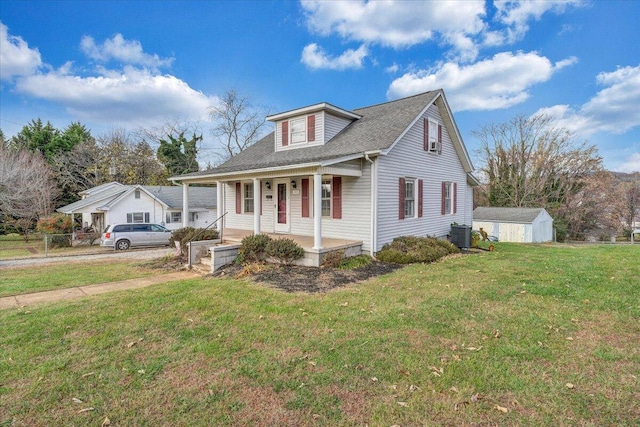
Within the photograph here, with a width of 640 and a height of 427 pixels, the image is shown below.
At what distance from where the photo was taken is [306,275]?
8008 millimetres

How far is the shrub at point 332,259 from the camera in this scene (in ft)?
29.2

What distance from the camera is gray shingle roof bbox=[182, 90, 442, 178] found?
1044 cm

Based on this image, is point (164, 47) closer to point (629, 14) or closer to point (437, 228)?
point (437, 228)

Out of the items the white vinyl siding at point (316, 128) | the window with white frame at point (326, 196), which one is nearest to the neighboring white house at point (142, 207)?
the white vinyl siding at point (316, 128)

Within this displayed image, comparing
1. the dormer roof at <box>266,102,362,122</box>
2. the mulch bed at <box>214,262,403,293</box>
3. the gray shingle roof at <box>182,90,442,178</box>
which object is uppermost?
the dormer roof at <box>266,102,362,122</box>

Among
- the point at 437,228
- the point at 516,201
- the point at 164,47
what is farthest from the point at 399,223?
the point at 516,201

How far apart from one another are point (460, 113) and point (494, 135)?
37.0 ft

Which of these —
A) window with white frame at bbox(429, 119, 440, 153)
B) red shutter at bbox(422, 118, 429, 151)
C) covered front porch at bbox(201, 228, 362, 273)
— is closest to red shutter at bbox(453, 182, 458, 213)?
window with white frame at bbox(429, 119, 440, 153)

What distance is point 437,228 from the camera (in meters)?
13.7

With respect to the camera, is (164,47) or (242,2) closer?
(242,2)

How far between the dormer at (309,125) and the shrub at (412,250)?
4.84 m

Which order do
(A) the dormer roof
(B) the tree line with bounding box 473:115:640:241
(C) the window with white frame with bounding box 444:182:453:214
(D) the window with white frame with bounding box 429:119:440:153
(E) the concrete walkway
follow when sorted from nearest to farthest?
(E) the concrete walkway → (A) the dormer roof → (D) the window with white frame with bounding box 429:119:440:153 → (C) the window with white frame with bounding box 444:182:453:214 → (B) the tree line with bounding box 473:115:640:241

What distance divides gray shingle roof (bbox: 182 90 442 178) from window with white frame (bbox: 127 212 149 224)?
13402 millimetres

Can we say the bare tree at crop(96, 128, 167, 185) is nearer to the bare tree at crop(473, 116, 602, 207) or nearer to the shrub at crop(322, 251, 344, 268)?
the shrub at crop(322, 251, 344, 268)
